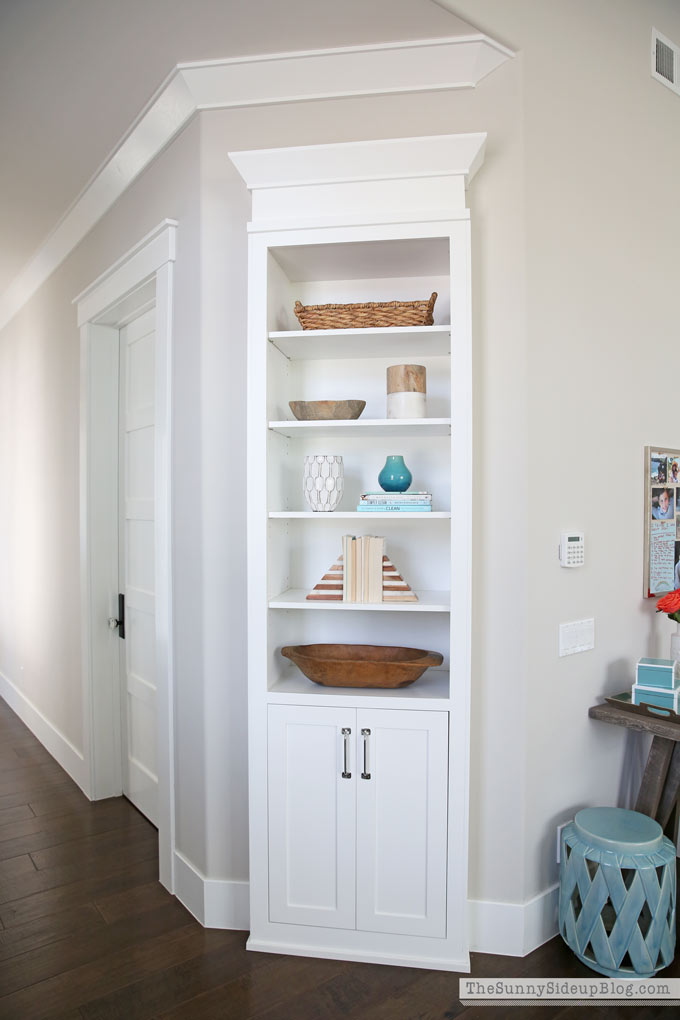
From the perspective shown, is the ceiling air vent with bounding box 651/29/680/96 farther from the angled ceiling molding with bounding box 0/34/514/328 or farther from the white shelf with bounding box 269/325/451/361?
the white shelf with bounding box 269/325/451/361

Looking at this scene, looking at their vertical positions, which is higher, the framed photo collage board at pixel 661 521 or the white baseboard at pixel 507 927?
the framed photo collage board at pixel 661 521

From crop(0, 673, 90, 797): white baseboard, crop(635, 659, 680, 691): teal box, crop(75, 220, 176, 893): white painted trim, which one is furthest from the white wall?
crop(0, 673, 90, 797): white baseboard

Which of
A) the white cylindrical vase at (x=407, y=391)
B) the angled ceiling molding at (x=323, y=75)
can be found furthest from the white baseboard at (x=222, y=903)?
the angled ceiling molding at (x=323, y=75)

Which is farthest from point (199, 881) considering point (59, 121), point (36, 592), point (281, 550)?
point (59, 121)

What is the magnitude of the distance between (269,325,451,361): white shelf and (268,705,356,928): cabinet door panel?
118 centimetres

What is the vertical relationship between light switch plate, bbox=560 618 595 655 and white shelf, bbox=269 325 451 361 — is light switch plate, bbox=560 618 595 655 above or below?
below

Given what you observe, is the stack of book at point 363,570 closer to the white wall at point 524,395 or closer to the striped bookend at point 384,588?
the striped bookend at point 384,588

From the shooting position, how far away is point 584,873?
6.18ft

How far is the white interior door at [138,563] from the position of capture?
2875mm

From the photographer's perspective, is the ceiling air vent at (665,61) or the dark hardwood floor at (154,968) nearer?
the dark hardwood floor at (154,968)

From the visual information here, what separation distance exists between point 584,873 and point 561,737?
39cm

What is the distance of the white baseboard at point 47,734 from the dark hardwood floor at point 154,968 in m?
0.68

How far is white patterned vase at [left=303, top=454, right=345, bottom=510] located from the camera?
6.70 ft

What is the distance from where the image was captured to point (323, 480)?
204 cm
